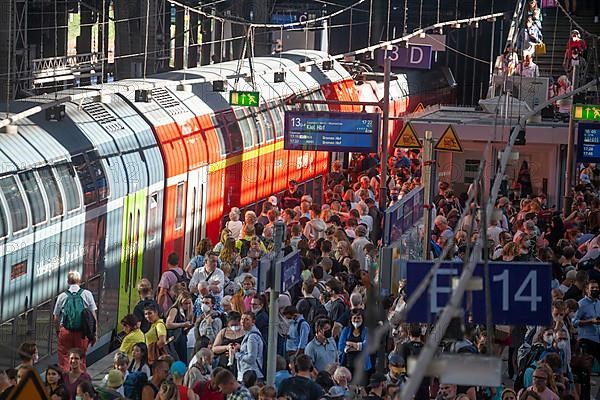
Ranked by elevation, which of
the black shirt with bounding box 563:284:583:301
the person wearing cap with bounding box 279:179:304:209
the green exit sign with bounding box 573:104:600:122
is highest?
the green exit sign with bounding box 573:104:600:122

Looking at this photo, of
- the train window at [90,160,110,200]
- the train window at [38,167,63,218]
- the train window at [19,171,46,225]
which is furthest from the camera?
the train window at [90,160,110,200]

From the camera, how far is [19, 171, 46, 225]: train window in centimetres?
1730

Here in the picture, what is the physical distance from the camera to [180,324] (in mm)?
17188

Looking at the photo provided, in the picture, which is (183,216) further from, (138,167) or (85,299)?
(85,299)

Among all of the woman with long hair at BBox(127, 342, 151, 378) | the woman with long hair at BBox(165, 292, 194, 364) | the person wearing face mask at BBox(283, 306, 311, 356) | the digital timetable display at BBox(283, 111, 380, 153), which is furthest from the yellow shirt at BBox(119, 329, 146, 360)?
the digital timetable display at BBox(283, 111, 380, 153)

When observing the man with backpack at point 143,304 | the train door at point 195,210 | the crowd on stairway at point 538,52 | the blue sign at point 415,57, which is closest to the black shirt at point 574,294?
the man with backpack at point 143,304

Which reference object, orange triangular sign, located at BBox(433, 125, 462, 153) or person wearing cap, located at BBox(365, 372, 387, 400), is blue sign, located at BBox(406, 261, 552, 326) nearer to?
person wearing cap, located at BBox(365, 372, 387, 400)

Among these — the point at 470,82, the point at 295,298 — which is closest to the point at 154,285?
the point at 295,298

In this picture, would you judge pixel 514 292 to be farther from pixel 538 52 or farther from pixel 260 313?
pixel 538 52

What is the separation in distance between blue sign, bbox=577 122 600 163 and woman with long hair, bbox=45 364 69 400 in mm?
19018

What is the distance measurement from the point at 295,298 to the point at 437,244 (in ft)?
14.3

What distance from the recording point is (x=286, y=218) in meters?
24.0

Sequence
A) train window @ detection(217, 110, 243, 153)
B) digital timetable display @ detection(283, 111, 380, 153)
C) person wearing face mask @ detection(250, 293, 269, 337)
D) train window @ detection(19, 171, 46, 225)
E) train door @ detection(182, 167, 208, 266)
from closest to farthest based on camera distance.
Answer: person wearing face mask @ detection(250, 293, 269, 337) < train window @ detection(19, 171, 46, 225) < train door @ detection(182, 167, 208, 266) < train window @ detection(217, 110, 243, 153) < digital timetable display @ detection(283, 111, 380, 153)

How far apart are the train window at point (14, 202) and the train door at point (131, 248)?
3355 mm
